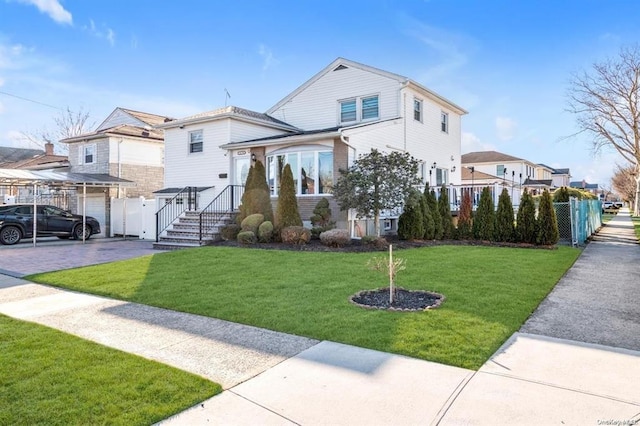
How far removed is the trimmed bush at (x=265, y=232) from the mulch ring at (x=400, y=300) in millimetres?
6642

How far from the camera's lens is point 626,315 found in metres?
5.45

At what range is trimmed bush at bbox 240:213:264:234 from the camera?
13.1 m

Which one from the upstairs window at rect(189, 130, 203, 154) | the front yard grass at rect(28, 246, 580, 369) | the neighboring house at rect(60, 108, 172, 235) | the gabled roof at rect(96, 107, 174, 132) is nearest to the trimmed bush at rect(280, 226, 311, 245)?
the front yard grass at rect(28, 246, 580, 369)

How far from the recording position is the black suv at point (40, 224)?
15.9m

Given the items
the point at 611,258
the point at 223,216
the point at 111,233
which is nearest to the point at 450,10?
the point at 611,258

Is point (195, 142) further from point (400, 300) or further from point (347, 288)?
point (400, 300)

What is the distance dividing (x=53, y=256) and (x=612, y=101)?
3689cm

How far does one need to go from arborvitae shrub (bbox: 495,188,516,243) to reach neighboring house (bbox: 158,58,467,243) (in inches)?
143

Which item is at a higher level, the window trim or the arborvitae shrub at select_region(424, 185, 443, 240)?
the window trim

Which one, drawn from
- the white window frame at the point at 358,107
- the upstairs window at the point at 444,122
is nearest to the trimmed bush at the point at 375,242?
the white window frame at the point at 358,107

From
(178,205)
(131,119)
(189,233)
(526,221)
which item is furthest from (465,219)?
(131,119)

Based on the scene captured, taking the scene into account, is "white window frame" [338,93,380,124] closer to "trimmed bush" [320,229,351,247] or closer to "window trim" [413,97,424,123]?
"window trim" [413,97,424,123]

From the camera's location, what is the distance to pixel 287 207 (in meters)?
13.1

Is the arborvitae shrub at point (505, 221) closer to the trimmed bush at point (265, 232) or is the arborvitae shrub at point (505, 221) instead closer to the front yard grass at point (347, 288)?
the front yard grass at point (347, 288)
